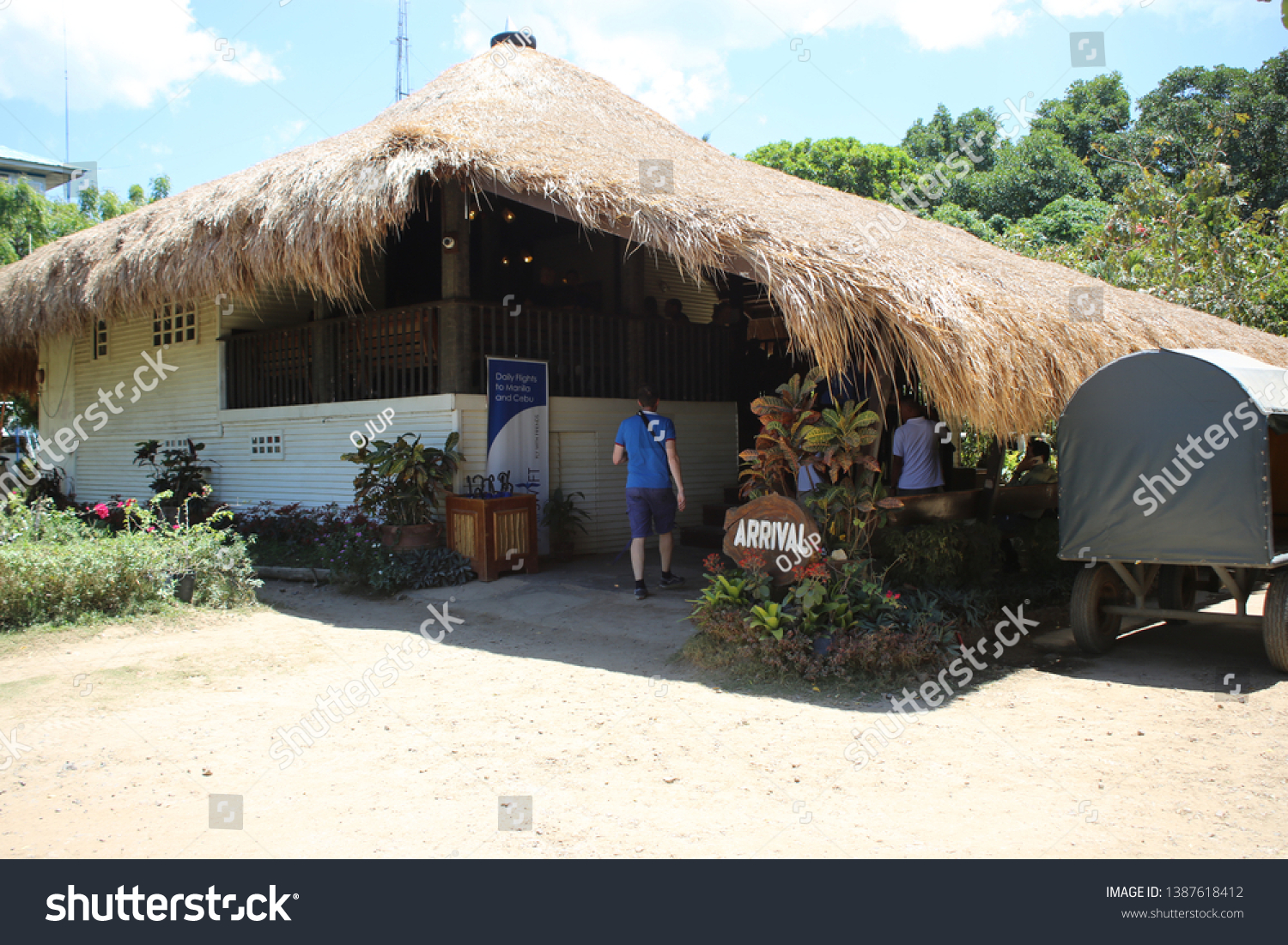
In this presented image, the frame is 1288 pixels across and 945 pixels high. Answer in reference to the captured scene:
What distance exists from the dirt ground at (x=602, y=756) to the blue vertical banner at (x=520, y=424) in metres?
3.29

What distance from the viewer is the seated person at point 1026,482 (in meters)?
8.95

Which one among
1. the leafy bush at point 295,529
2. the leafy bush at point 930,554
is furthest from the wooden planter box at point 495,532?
the leafy bush at point 930,554

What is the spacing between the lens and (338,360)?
11117 millimetres

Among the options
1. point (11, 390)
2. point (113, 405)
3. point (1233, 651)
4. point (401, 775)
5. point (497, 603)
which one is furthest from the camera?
point (11, 390)

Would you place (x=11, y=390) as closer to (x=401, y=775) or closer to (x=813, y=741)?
(x=401, y=775)

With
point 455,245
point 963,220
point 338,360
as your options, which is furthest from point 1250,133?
point 338,360

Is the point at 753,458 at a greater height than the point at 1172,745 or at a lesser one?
greater

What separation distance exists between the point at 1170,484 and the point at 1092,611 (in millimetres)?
1177

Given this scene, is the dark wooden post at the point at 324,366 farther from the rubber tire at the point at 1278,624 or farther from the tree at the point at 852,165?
the tree at the point at 852,165

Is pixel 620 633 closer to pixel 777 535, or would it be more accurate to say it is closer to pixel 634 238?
pixel 777 535

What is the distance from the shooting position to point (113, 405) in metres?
14.6
